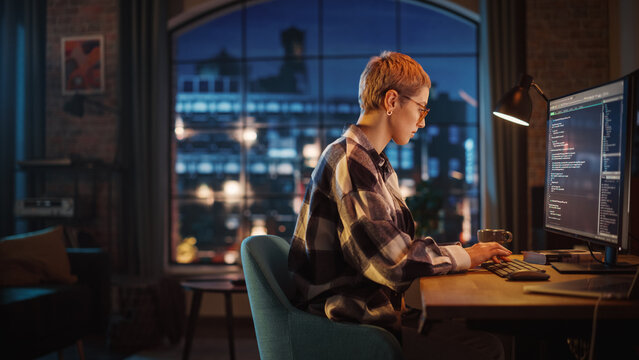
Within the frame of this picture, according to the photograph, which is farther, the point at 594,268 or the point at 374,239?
the point at 594,268

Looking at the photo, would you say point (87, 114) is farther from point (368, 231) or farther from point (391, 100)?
point (368, 231)

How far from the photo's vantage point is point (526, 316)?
104 centimetres

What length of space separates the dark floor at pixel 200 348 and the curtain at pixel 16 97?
1671 millimetres

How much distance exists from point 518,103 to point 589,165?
0.44 metres

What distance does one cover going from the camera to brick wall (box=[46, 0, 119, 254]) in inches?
193

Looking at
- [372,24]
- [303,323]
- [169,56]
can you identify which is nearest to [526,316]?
[303,323]

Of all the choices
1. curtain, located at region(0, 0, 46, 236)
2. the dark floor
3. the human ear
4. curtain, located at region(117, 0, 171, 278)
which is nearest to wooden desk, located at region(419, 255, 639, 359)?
the human ear

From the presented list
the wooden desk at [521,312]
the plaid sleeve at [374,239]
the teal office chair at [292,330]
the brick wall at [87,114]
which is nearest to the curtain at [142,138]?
the brick wall at [87,114]

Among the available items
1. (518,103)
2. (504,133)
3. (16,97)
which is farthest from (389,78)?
(16,97)

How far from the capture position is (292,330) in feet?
4.53

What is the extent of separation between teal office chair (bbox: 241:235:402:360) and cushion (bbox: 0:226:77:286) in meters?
2.49

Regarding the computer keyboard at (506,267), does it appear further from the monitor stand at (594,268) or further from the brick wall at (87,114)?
the brick wall at (87,114)

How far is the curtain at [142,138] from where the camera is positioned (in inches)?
185

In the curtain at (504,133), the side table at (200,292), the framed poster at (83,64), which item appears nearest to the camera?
the side table at (200,292)
